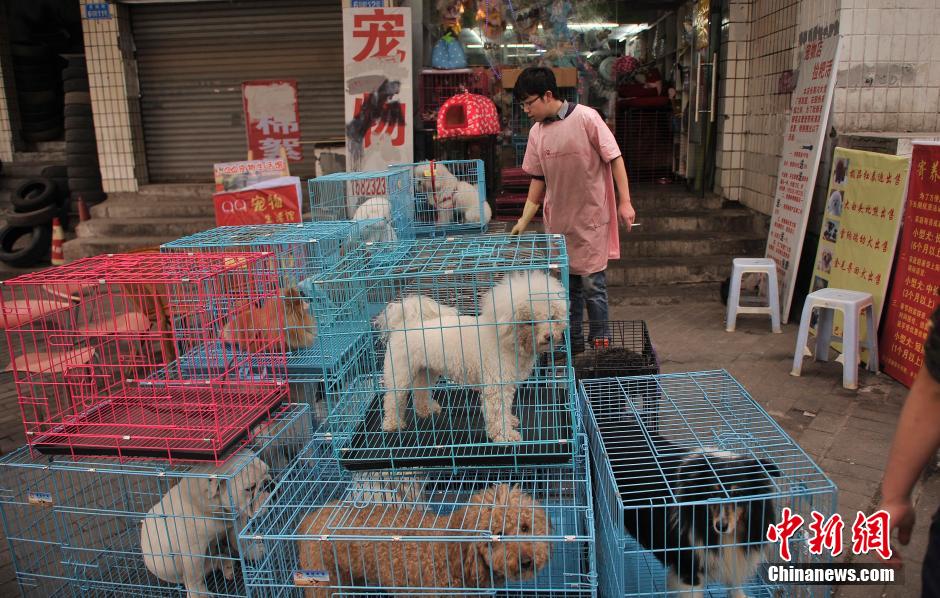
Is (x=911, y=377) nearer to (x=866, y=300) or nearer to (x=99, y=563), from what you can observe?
(x=866, y=300)

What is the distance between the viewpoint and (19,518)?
9.53ft

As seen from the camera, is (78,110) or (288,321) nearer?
(288,321)

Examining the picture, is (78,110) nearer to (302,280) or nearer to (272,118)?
(272,118)

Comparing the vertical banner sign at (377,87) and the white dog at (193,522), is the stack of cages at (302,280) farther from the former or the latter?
the vertical banner sign at (377,87)

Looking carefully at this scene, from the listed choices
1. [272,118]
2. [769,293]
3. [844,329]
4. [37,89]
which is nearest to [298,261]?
[844,329]

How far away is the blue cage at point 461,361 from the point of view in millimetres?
2537

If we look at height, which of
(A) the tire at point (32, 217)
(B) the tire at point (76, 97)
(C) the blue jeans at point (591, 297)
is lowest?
(C) the blue jeans at point (591, 297)

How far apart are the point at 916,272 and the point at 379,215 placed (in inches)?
148

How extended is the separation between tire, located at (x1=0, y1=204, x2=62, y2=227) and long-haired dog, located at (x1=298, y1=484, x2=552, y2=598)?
8.86 m

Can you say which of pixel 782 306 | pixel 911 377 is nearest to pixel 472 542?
pixel 911 377

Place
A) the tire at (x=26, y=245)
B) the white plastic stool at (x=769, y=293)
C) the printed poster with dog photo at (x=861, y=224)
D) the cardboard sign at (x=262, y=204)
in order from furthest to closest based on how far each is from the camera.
Answer: the tire at (x=26, y=245), the cardboard sign at (x=262, y=204), the white plastic stool at (x=769, y=293), the printed poster with dog photo at (x=861, y=224)

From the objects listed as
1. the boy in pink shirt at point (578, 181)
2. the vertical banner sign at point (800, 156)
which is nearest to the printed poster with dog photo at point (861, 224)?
the vertical banner sign at point (800, 156)

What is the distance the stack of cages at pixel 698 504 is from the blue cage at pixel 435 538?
0.38 feet

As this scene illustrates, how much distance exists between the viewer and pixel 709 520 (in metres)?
2.13
